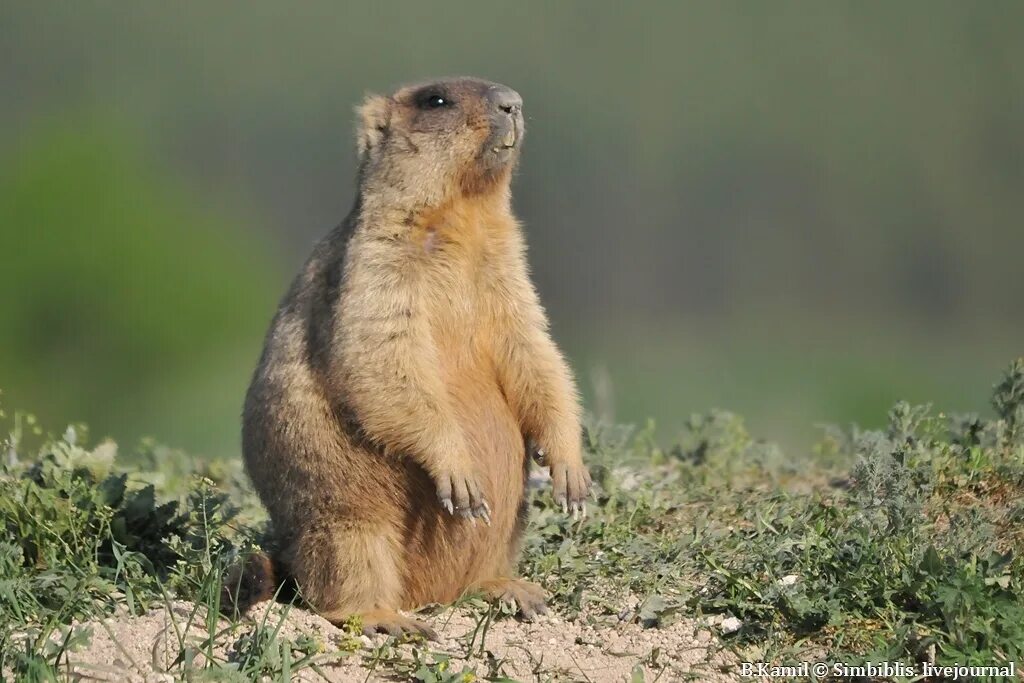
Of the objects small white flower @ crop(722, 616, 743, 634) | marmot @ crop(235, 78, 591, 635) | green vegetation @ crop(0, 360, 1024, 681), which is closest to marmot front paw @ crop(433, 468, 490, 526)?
marmot @ crop(235, 78, 591, 635)

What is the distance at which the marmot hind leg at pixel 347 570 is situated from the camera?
5805 millimetres

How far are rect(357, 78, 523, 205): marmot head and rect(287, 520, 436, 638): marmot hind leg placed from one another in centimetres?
139

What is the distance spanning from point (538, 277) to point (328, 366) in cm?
1450

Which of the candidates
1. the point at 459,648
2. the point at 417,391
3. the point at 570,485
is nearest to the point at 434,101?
the point at 417,391

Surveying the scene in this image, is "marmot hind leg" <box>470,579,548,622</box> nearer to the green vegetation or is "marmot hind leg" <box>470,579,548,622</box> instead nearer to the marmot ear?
the green vegetation

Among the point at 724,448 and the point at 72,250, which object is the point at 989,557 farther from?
the point at 72,250

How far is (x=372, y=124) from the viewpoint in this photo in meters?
6.67

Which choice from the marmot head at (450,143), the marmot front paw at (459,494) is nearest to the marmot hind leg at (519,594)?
the marmot front paw at (459,494)

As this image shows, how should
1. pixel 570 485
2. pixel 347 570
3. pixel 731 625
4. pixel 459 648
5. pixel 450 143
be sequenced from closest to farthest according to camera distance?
pixel 459 648 < pixel 731 625 < pixel 347 570 < pixel 570 485 < pixel 450 143

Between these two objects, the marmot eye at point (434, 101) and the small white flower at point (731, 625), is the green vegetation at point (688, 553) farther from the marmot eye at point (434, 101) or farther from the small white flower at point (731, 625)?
the marmot eye at point (434, 101)

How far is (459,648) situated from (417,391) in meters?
1.01

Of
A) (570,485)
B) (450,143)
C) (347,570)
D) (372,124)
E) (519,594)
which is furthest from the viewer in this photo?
(372,124)

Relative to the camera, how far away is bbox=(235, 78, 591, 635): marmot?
231 inches

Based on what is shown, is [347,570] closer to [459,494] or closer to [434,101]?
[459,494]
